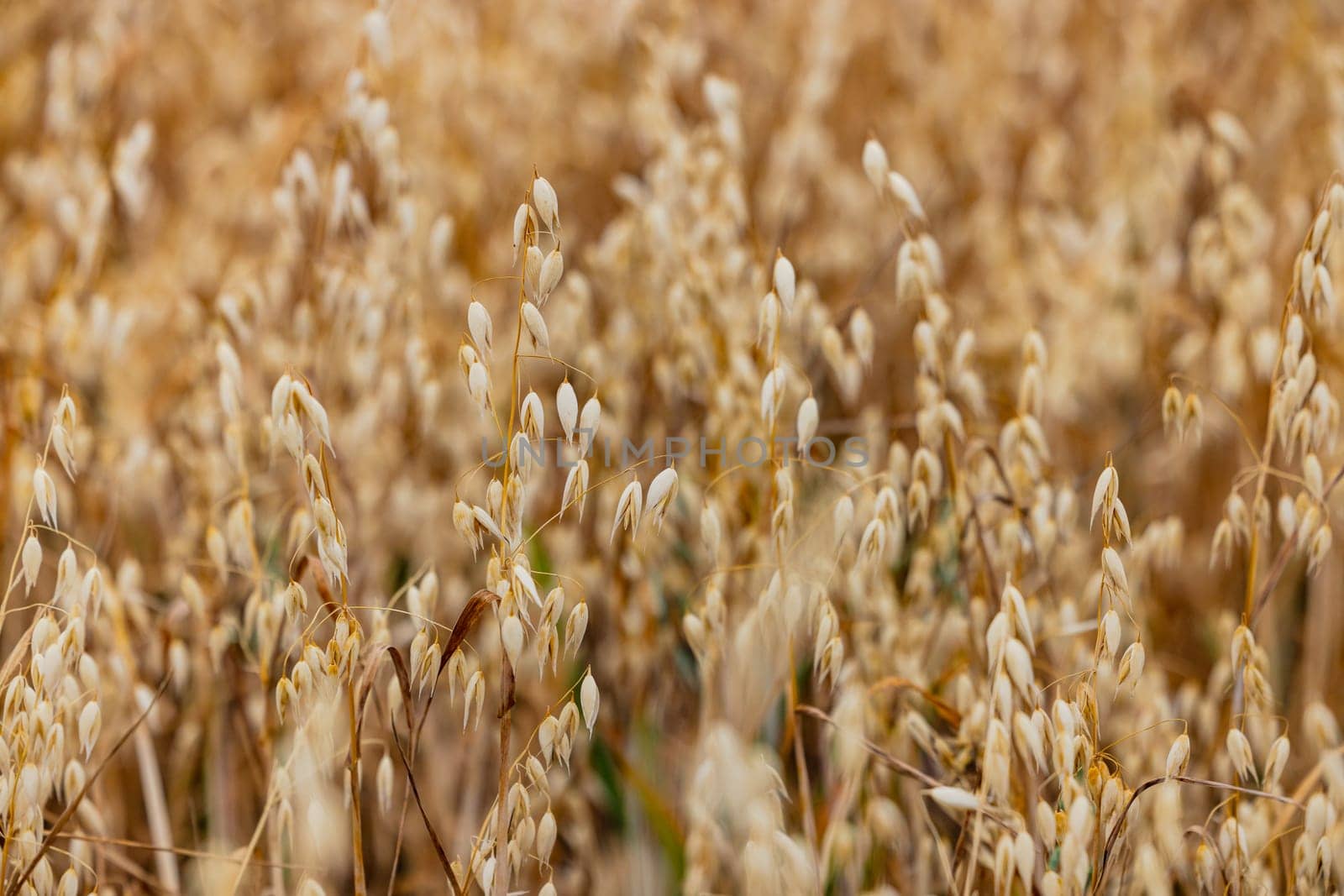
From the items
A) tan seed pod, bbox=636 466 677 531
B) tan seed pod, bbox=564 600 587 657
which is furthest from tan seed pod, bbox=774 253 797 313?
tan seed pod, bbox=564 600 587 657

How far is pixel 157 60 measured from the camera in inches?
93.4

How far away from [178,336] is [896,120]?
162cm

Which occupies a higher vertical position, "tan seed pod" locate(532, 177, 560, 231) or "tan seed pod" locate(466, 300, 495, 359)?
"tan seed pod" locate(532, 177, 560, 231)

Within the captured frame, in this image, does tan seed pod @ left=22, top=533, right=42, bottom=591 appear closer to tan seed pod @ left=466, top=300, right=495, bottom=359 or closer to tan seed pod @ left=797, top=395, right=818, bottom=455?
tan seed pod @ left=466, top=300, right=495, bottom=359

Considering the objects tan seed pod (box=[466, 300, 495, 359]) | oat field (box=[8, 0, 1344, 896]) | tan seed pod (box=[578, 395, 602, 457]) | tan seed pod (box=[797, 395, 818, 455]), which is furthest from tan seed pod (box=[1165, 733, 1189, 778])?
tan seed pod (box=[466, 300, 495, 359])

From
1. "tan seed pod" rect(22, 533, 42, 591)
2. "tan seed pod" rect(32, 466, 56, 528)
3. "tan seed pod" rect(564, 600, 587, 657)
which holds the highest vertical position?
"tan seed pod" rect(32, 466, 56, 528)

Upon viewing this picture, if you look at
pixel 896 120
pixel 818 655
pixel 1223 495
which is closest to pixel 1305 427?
pixel 818 655

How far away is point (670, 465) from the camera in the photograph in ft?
2.55

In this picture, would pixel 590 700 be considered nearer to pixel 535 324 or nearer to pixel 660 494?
pixel 660 494

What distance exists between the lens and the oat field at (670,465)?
83 cm

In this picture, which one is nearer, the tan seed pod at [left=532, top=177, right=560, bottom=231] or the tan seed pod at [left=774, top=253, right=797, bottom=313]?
the tan seed pod at [left=532, top=177, right=560, bottom=231]

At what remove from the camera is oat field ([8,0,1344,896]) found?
2.72 ft

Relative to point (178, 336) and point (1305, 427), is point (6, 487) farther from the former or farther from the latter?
point (1305, 427)

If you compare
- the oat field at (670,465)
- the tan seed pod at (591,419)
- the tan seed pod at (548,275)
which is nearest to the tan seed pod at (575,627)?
the oat field at (670,465)
